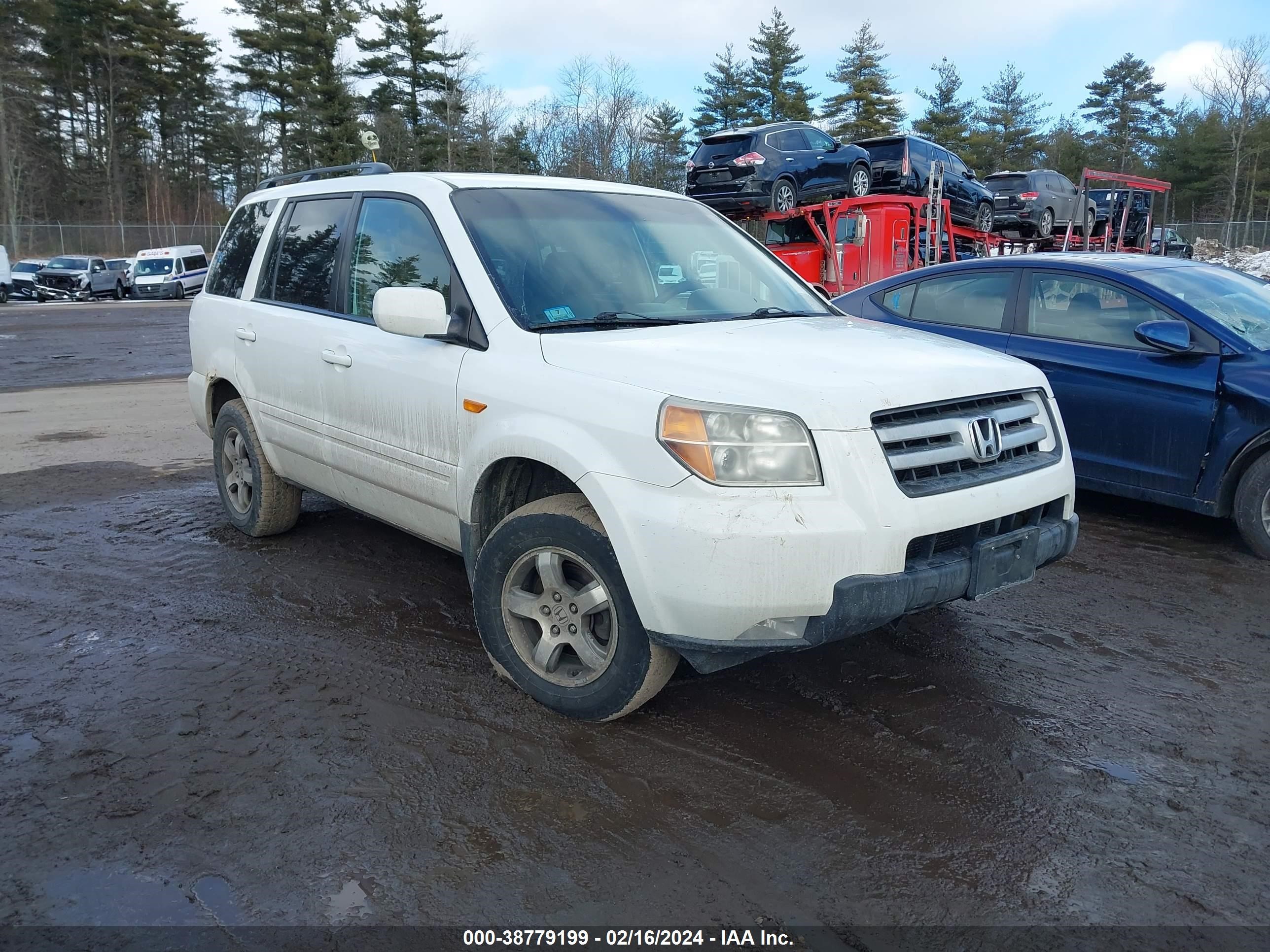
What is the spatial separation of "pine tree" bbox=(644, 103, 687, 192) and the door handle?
48.4 m

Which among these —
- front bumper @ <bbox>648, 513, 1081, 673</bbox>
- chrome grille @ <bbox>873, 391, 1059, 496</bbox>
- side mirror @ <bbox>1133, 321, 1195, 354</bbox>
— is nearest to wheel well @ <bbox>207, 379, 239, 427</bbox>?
front bumper @ <bbox>648, 513, 1081, 673</bbox>

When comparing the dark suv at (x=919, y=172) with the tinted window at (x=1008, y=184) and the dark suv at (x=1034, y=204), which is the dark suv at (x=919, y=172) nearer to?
the dark suv at (x=1034, y=204)

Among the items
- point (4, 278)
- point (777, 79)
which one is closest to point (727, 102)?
point (777, 79)

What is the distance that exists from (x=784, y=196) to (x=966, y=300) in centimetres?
952

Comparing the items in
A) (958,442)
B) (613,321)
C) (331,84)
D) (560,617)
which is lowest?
(560,617)

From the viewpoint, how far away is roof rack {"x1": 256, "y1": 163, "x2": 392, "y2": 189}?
4953 millimetres

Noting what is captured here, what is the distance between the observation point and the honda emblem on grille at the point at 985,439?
11.0ft

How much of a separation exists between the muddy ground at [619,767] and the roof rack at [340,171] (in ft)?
6.65

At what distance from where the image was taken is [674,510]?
3.01m

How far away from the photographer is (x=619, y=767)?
323 centimetres

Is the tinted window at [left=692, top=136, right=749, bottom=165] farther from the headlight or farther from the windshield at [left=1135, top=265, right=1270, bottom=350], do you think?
the headlight

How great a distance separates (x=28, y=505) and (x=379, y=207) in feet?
12.4

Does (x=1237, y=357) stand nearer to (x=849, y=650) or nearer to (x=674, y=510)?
(x=849, y=650)

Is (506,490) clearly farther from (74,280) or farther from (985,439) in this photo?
(74,280)
